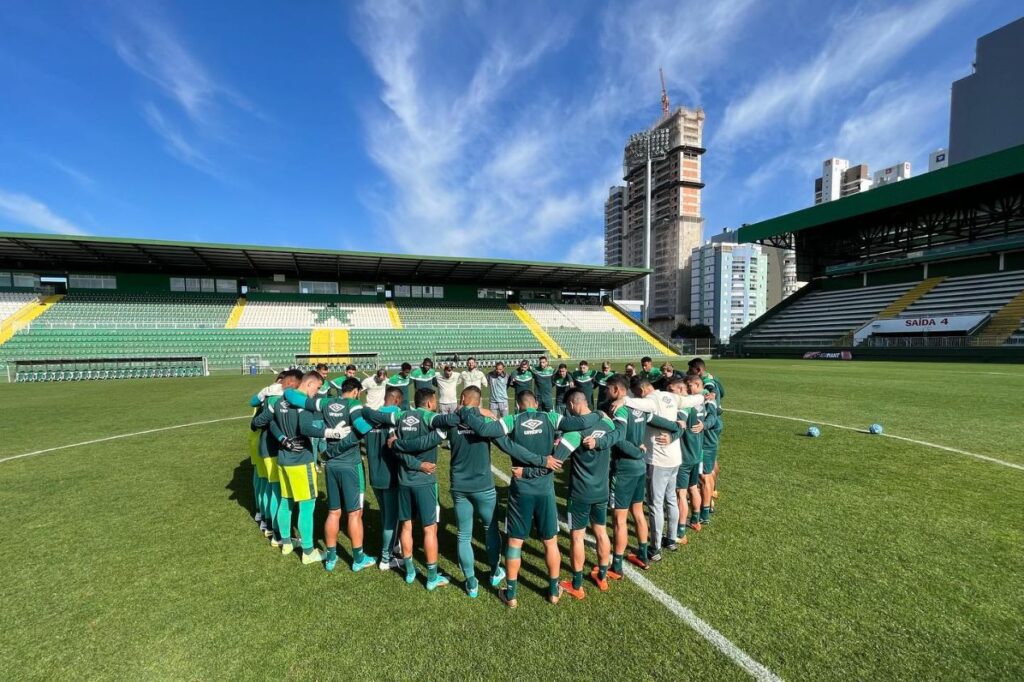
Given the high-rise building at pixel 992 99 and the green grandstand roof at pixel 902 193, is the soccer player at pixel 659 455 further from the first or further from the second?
the high-rise building at pixel 992 99

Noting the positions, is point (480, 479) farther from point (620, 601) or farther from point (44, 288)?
point (44, 288)

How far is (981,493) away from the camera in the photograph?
633 centimetres

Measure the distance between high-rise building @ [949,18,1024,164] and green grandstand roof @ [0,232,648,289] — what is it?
48570mm

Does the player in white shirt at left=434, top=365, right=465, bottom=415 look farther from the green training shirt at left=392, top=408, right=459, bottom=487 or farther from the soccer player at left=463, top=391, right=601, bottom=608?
the soccer player at left=463, top=391, right=601, bottom=608

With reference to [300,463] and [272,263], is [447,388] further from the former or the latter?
[272,263]

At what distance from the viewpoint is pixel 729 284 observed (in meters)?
107

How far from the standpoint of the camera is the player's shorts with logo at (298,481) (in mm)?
4926

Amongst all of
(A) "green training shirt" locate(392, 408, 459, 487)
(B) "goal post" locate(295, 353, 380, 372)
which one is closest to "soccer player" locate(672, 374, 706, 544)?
(A) "green training shirt" locate(392, 408, 459, 487)

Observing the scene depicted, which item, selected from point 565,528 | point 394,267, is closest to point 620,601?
point 565,528

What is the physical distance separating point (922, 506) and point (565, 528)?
4.98m

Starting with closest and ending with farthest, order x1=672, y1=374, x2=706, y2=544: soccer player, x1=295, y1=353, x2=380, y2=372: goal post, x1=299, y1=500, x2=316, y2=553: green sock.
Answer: x1=299, y1=500, x2=316, y2=553: green sock
x1=672, y1=374, x2=706, y2=544: soccer player
x1=295, y1=353, x2=380, y2=372: goal post

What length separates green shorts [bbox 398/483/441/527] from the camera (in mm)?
4320

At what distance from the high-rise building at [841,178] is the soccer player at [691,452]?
161 meters

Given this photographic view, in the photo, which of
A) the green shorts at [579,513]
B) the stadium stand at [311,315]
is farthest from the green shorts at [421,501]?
the stadium stand at [311,315]
